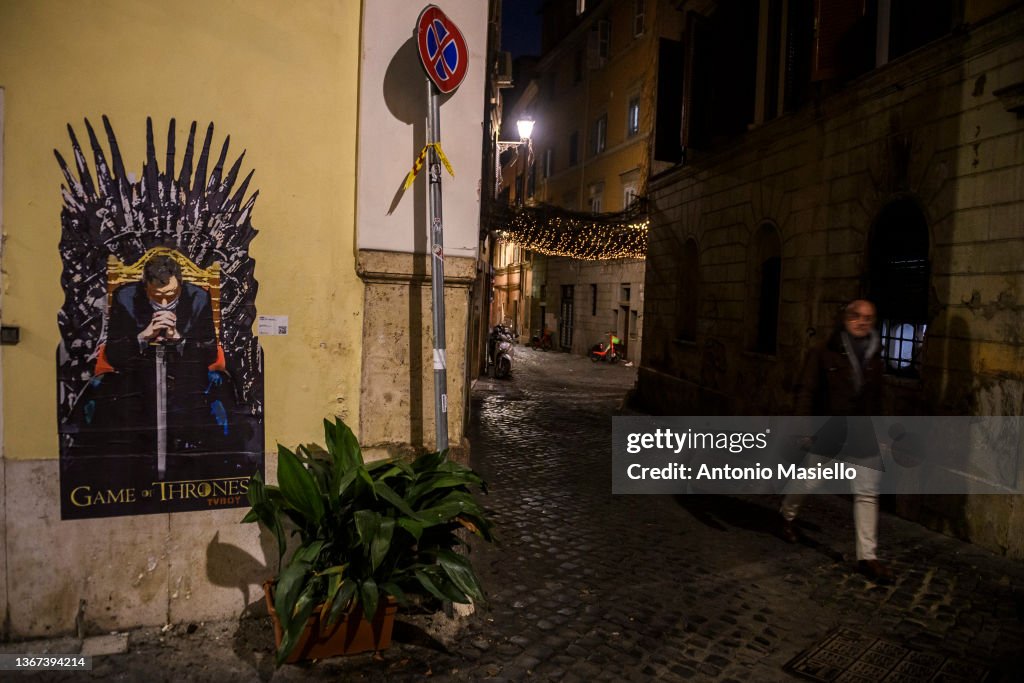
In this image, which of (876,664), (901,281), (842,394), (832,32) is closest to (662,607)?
(876,664)

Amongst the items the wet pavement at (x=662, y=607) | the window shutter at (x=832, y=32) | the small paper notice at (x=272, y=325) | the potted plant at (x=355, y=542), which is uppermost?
the window shutter at (x=832, y=32)

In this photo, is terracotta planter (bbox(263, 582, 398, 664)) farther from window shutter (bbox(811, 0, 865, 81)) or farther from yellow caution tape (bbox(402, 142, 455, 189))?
window shutter (bbox(811, 0, 865, 81))

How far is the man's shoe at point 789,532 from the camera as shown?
546cm

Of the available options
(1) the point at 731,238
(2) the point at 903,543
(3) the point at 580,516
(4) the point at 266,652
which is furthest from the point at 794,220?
(4) the point at 266,652

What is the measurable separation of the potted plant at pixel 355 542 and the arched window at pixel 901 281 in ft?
18.8

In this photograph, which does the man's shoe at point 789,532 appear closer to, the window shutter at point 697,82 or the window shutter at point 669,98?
the window shutter at point 697,82

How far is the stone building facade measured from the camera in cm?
557

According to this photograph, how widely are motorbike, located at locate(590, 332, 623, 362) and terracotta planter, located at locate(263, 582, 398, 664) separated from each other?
21.1 m

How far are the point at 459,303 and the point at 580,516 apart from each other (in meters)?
2.89

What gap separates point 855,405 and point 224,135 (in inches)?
186

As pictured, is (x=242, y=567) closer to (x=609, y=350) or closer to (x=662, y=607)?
(x=662, y=607)

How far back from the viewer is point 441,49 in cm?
372

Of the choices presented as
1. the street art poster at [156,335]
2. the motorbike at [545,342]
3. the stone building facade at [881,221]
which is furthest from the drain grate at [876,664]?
the motorbike at [545,342]

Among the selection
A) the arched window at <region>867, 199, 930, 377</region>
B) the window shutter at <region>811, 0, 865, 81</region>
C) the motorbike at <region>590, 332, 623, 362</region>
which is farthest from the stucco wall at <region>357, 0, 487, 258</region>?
the motorbike at <region>590, 332, 623, 362</region>
